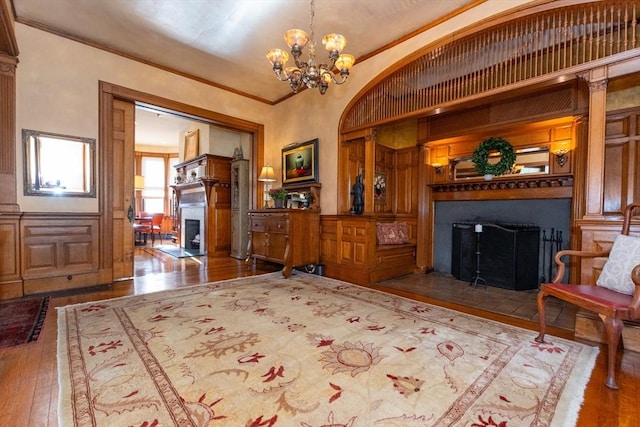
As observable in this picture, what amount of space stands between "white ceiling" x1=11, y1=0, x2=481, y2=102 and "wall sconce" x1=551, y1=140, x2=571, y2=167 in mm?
2334

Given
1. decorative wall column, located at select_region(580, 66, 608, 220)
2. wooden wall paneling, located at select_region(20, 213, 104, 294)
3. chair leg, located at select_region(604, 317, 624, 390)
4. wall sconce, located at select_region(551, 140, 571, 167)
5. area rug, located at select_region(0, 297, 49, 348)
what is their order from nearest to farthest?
1. chair leg, located at select_region(604, 317, 624, 390)
2. area rug, located at select_region(0, 297, 49, 348)
3. decorative wall column, located at select_region(580, 66, 608, 220)
4. wooden wall paneling, located at select_region(20, 213, 104, 294)
5. wall sconce, located at select_region(551, 140, 571, 167)

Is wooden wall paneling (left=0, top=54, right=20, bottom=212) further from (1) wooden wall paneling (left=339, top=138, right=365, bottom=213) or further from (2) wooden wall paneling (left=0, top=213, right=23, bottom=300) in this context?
(1) wooden wall paneling (left=339, top=138, right=365, bottom=213)

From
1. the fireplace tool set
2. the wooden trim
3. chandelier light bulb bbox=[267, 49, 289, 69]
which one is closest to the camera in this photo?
the wooden trim

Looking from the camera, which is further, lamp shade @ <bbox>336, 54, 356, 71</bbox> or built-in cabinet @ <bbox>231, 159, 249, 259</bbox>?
built-in cabinet @ <bbox>231, 159, 249, 259</bbox>

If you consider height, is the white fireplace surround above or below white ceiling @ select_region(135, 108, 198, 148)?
below

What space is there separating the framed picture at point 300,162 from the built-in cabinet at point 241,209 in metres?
1.23

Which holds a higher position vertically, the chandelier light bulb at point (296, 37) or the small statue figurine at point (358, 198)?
the chandelier light bulb at point (296, 37)

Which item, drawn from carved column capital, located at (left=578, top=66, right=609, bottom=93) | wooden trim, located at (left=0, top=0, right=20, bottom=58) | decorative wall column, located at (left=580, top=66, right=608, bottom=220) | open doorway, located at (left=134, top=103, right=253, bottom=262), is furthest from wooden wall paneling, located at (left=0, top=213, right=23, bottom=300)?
carved column capital, located at (left=578, top=66, right=609, bottom=93)

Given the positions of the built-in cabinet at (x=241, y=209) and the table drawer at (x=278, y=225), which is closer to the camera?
the table drawer at (x=278, y=225)

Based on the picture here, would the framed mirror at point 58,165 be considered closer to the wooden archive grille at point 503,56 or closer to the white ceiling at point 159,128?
the white ceiling at point 159,128

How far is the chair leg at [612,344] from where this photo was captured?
5.55ft

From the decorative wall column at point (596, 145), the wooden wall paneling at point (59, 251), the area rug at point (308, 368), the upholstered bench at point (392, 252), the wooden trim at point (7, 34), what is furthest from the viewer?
the upholstered bench at point (392, 252)

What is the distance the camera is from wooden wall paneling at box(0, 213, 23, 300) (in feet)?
10.8

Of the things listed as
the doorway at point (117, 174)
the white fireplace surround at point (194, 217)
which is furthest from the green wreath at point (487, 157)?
the white fireplace surround at point (194, 217)
